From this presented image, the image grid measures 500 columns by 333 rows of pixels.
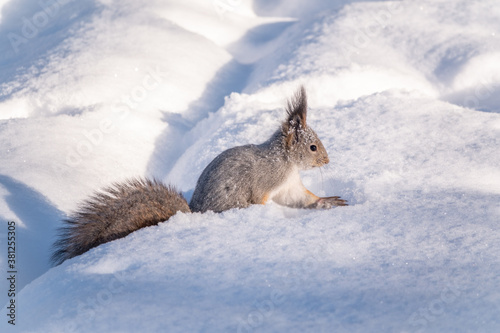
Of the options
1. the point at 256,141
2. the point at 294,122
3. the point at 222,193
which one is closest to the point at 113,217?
the point at 222,193

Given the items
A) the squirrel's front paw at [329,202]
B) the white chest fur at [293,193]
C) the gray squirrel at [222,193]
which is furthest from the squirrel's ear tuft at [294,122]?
the squirrel's front paw at [329,202]

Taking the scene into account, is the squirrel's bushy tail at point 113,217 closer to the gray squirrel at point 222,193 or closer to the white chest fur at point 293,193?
the gray squirrel at point 222,193

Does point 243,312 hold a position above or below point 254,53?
below

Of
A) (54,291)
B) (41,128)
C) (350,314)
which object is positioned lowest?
(350,314)

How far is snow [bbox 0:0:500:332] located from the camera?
5.48 feet

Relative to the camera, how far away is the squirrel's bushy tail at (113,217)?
2.37m

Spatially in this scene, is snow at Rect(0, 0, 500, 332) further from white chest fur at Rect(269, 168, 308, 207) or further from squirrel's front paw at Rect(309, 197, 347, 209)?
white chest fur at Rect(269, 168, 308, 207)

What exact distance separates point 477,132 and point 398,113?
25.7 inches

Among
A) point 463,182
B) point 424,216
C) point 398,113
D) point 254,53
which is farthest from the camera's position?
point 254,53

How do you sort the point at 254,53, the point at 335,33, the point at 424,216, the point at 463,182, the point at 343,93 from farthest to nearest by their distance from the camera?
the point at 254,53 < the point at 335,33 < the point at 343,93 < the point at 463,182 < the point at 424,216

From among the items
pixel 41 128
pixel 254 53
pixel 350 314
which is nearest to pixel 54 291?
pixel 350 314

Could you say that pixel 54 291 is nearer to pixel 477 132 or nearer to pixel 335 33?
pixel 477 132

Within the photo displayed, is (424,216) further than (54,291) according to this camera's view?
Yes

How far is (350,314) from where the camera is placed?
155cm
